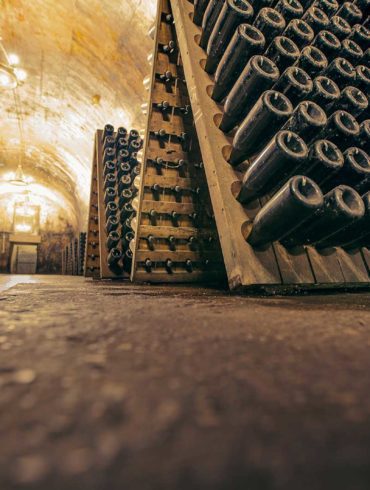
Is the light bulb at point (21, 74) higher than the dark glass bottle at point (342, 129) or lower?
higher

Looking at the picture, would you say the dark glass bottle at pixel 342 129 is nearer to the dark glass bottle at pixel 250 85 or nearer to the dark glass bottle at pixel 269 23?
the dark glass bottle at pixel 250 85

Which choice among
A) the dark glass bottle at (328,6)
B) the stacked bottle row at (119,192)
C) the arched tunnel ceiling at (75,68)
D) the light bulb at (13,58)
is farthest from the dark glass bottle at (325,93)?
the light bulb at (13,58)

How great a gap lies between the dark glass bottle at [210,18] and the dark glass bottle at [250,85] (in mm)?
555

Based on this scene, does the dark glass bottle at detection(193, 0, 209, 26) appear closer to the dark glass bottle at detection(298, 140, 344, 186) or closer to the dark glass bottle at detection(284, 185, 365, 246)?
the dark glass bottle at detection(298, 140, 344, 186)

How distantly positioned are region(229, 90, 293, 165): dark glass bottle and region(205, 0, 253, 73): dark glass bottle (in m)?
0.54

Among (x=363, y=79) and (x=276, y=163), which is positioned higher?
(x=363, y=79)

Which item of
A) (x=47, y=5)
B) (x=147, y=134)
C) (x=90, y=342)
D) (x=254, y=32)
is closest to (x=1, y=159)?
(x=47, y=5)

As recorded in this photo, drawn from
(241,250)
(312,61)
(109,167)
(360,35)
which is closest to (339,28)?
(360,35)

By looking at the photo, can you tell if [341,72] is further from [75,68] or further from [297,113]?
[75,68]

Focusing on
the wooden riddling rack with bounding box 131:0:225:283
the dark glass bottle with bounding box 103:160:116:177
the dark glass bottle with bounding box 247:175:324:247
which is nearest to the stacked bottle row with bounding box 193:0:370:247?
the dark glass bottle with bounding box 247:175:324:247

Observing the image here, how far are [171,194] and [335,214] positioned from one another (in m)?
1.41

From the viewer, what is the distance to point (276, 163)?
126 centimetres

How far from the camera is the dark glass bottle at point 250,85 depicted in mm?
1353

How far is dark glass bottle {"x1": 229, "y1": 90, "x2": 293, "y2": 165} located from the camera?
129 centimetres
